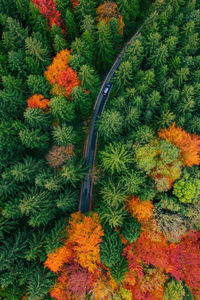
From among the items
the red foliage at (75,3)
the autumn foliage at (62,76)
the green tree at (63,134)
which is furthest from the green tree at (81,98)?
the red foliage at (75,3)

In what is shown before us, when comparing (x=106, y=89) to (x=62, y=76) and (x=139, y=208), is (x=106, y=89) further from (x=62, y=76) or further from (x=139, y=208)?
(x=139, y=208)

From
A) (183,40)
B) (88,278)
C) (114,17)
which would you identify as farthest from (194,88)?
(88,278)

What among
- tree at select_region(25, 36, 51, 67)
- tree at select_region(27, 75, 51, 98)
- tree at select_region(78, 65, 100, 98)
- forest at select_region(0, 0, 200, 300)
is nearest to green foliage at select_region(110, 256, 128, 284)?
forest at select_region(0, 0, 200, 300)

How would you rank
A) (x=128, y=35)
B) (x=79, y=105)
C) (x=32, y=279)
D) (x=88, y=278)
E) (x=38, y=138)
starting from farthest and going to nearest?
(x=128, y=35), (x=79, y=105), (x=38, y=138), (x=88, y=278), (x=32, y=279)

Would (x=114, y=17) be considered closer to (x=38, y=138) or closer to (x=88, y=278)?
(x=38, y=138)

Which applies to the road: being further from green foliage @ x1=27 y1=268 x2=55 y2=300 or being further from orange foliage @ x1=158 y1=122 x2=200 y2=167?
orange foliage @ x1=158 y1=122 x2=200 y2=167

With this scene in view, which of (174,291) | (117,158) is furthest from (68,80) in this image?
(174,291)
